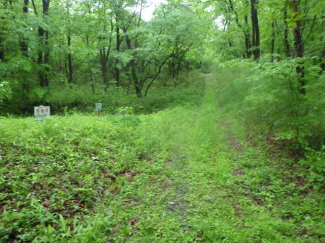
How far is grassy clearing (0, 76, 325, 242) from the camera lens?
3107mm

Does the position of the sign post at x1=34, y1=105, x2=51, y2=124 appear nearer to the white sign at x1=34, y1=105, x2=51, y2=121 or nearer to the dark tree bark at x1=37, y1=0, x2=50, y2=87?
the white sign at x1=34, y1=105, x2=51, y2=121

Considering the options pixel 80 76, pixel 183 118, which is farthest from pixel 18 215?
pixel 80 76

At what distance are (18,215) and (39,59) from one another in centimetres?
1384

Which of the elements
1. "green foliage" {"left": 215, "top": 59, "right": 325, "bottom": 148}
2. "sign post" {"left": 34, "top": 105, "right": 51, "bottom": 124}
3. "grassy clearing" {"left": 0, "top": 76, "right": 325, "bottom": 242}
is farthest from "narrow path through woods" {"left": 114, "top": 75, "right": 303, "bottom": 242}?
"sign post" {"left": 34, "top": 105, "right": 51, "bottom": 124}

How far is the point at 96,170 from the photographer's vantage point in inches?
183

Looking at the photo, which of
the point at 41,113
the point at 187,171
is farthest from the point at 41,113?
the point at 187,171

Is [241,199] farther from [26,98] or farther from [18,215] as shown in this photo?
[26,98]

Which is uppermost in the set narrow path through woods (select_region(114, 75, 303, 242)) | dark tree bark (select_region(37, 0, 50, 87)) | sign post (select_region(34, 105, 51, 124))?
dark tree bark (select_region(37, 0, 50, 87))

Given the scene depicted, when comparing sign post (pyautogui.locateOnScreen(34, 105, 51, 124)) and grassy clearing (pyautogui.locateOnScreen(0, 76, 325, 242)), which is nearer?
grassy clearing (pyautogui.locateOnScreen(0, 76, 325, 242))

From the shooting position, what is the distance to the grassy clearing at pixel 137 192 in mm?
3107

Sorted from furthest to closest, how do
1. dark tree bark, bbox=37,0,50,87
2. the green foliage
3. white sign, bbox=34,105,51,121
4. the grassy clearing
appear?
1. dark tree bark, bbox=37,0,50,87
2. white sign, bbox=34,105,51,121
3. the green foliage
4. the grassy clearing

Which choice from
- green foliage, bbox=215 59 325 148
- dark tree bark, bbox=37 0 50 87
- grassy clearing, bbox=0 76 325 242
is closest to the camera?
grassy clearing, bbox=0 76 325 242

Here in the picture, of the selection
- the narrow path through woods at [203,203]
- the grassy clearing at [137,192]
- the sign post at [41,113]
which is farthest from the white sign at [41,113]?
the narrow path through woods at [203,203]

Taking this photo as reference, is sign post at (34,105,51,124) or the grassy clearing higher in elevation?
sign post at (34,105,51,124)
